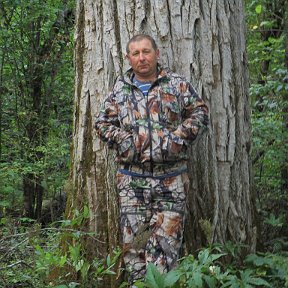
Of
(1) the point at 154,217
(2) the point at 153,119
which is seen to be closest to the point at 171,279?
(1) the point at 154,217

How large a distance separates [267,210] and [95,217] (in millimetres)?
2500

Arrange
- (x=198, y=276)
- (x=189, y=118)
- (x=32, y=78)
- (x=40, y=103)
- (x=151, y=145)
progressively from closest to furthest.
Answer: (x=198, y=276)
(x=151, y=145)
(x=189, y=118)
(x=32, y=78)
(x=40, y=103)

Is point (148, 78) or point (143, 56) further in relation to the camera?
point (148, 78)

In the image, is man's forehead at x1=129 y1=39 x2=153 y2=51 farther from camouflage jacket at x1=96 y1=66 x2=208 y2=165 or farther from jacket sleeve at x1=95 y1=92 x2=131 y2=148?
jacket sleeve at x1=95 y1=92 x2=131 y2=148

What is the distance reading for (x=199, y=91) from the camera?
197 inches

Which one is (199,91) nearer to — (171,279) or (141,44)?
(141,44)

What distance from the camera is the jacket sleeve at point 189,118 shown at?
438cm

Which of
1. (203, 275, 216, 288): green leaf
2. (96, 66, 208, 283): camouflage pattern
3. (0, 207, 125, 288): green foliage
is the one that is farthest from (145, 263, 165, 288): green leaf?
(96, 66, 208, 283): camouflage pattern

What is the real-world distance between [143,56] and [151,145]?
679 mm

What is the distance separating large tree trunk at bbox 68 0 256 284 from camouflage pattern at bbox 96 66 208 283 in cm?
41

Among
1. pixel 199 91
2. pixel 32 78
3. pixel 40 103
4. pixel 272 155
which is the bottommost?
pixel 272 155

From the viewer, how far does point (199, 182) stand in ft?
16.5

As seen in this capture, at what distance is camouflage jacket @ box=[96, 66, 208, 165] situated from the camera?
14.3 ft

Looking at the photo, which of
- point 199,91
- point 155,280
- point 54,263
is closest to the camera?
point 155,280
